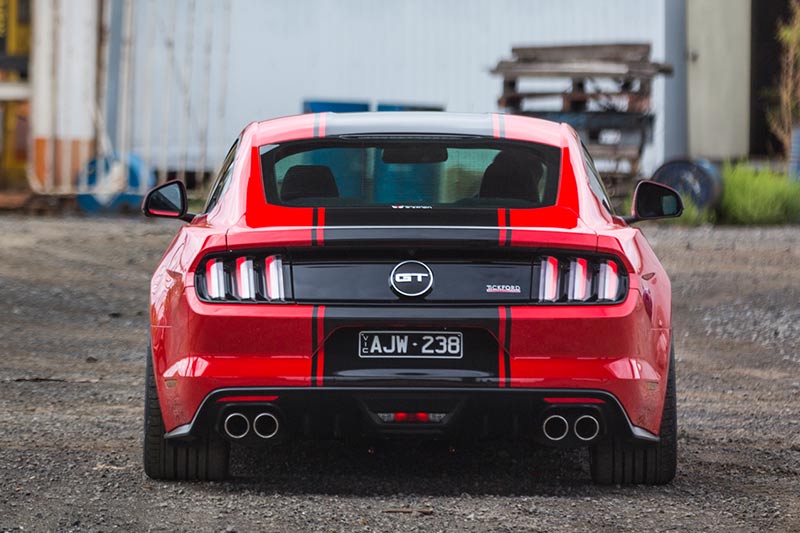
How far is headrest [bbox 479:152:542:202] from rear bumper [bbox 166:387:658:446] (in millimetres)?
795

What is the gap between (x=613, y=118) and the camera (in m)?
18.5

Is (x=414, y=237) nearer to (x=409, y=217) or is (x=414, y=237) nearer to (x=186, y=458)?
(x=409, y=217)

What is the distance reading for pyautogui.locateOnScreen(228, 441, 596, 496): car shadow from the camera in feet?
17.4

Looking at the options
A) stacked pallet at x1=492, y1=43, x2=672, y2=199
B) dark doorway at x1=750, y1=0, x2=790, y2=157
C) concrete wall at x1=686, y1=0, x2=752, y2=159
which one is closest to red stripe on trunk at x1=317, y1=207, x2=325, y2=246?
stacked pallet at x1=492, y1=43, x2=672, y2=199

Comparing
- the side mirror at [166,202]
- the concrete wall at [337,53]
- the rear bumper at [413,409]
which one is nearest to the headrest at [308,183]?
the side mirror at [166,202]

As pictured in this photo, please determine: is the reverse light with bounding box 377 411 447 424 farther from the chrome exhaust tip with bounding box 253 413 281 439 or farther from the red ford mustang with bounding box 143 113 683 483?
the chrome exhaust tip with bounding box 253 413 281 439

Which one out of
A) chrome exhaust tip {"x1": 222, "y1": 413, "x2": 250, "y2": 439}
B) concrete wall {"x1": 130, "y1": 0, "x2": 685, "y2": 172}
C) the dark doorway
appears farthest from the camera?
the dark doorway

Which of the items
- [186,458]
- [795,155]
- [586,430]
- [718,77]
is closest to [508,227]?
[586,430]

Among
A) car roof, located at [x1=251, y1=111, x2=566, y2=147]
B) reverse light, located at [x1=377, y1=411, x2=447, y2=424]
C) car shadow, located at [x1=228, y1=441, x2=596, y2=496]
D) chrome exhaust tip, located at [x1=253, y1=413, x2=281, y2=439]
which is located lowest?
car shadow, located at [x1=228, y1=441, x2=596, y2=496]

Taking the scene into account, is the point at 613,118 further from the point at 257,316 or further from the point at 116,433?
the point at 257,316

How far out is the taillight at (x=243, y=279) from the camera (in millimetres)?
4922

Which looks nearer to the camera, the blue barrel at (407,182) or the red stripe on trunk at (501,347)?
the red stripe on trunk at (501,347)

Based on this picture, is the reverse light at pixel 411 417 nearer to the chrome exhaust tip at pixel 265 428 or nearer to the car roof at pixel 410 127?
the chrome exhaust tip at pixel 265 428

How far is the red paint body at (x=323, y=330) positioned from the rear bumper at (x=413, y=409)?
0.11 feet
